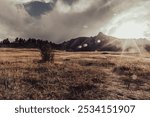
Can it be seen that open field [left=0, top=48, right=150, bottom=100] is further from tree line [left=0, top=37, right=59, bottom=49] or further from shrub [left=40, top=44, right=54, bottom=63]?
tree line [left=0, top=37, right=59, bottom=49]

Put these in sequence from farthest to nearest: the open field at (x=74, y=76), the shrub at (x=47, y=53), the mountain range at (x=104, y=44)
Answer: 1. the shrub at (x=47, y=53)
2. the mountain range at (x=104, y=44)
3. the open field at (x=74, y=76)

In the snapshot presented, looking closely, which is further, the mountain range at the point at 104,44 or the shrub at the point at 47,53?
the shrub at the point at 47,53

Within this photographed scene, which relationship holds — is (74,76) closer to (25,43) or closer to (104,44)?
(25,43)

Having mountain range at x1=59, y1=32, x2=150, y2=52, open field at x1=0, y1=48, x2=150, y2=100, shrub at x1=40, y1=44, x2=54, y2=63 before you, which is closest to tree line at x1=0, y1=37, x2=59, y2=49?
shrub at x1=40, y1=44, x2=54, y2=63

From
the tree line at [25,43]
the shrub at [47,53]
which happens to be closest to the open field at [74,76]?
the shrub at [47,53]

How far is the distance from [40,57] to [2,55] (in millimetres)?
1940

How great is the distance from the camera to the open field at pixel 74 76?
1507 centimetres

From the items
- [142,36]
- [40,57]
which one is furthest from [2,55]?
[142,36]

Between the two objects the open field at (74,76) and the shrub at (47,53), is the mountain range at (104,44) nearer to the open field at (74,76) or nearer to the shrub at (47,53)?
the open field at (74,76)

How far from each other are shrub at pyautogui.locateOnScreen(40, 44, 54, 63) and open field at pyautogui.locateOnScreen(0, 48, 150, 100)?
0.30 metres

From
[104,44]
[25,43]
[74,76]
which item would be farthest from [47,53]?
[104,44]

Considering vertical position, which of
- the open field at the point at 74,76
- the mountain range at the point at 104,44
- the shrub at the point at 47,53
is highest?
the mountain range at the point at 104,44

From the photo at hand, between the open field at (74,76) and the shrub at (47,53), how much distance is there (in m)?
0.30

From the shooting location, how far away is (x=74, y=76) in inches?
662
